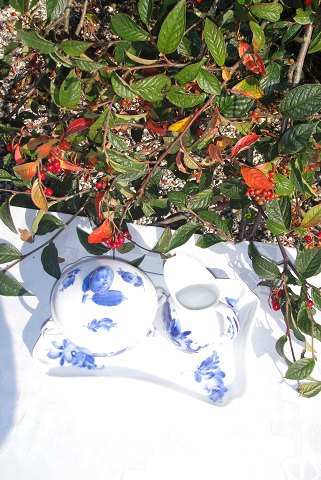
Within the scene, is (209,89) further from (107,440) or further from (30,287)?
(107,440)

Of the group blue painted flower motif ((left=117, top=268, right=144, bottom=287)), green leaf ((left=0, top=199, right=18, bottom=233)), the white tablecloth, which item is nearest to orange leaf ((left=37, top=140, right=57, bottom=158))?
green leaf ((left=0, top=199, right=18, bottom=233))

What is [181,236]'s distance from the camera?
86 cm

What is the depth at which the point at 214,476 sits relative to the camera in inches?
30.4

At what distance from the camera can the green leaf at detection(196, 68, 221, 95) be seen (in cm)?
74

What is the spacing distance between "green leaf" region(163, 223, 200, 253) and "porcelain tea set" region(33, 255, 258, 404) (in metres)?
0.07

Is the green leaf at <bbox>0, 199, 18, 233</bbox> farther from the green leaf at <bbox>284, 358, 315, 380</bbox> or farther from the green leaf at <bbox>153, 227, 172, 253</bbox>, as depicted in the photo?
the green leaf at <bbox>284, 358, 315, 380</bbox>

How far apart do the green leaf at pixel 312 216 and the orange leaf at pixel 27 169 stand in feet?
1.47

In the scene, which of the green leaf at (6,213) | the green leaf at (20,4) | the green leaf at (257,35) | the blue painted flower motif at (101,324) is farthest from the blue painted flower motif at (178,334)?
the green leaf at (20,4)

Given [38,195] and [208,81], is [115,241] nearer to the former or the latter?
[38,195]

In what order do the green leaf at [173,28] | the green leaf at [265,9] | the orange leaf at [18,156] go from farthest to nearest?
the orange leaf at [18,156] < the green leaf at [265,9] < the green leaf at [173,28]

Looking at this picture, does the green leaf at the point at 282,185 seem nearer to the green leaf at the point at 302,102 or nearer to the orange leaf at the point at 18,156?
the green leaf at the point at 302,102

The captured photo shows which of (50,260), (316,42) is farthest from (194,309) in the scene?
(316,42)

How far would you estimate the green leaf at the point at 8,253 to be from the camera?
86 centimetres

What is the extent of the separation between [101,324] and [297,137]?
0.42 m
